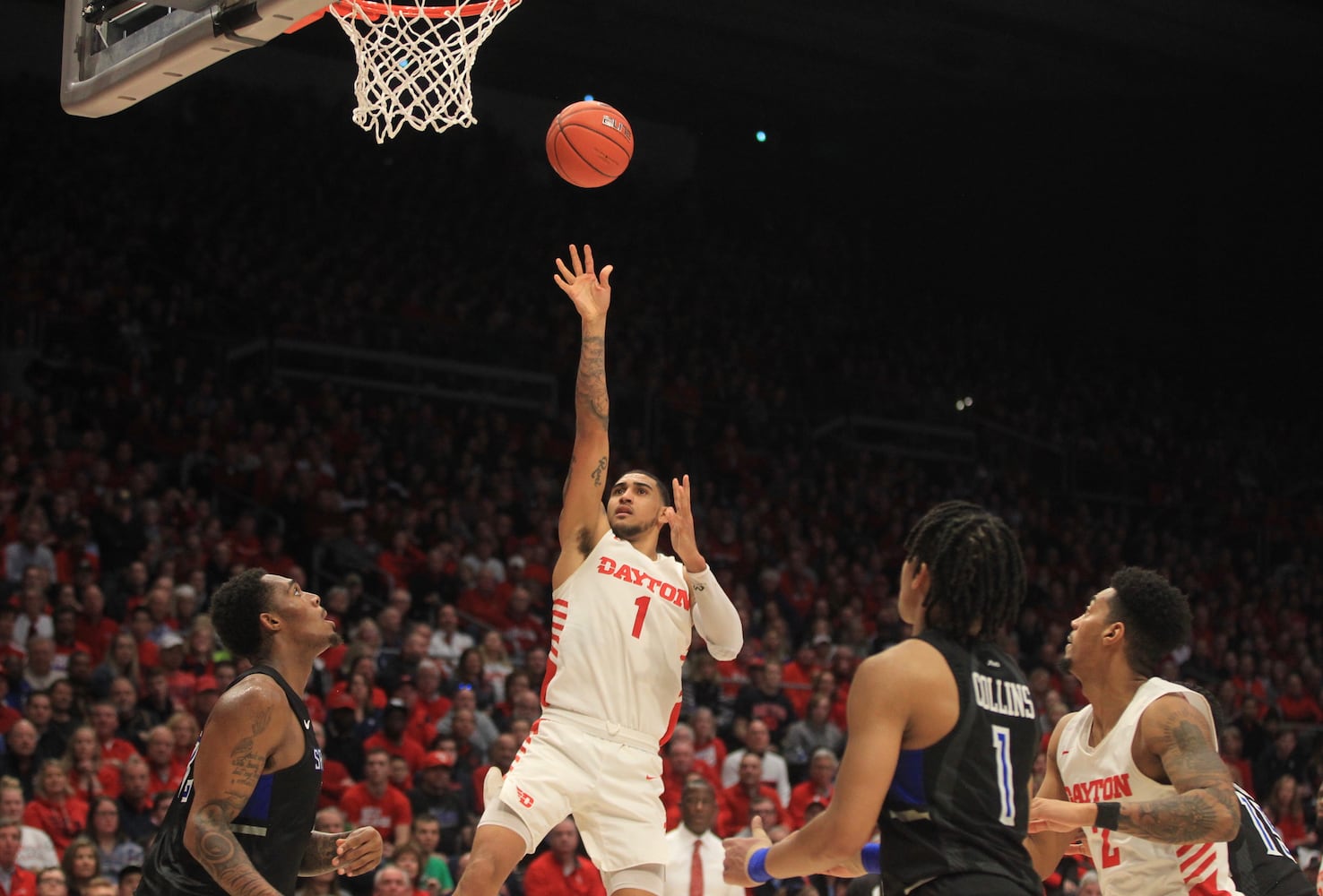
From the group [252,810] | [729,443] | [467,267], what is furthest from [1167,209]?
[252,810]

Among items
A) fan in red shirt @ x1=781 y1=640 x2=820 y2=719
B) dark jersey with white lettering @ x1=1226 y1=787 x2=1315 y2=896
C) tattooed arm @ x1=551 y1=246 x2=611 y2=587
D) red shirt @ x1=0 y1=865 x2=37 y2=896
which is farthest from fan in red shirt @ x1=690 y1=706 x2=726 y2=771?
dark jersey with white lettering @ x1=1226 y1=787 x2=1315 y2=896

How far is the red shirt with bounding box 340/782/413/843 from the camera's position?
8.93 m

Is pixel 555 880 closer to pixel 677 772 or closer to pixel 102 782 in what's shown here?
pixel 677 772

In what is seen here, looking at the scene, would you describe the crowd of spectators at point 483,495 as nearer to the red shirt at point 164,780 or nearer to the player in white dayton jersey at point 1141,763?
the red shirt at point 164,780

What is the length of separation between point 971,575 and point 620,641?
226cm

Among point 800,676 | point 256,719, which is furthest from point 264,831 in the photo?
point 800,676

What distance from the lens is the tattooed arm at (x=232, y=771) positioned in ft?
12.9

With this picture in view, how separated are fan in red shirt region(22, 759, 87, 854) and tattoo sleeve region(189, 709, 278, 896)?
472 centimetres

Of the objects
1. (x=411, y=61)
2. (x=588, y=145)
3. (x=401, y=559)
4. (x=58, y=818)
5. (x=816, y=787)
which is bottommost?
(x=58, y=818)

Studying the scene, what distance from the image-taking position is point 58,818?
8.21 metres

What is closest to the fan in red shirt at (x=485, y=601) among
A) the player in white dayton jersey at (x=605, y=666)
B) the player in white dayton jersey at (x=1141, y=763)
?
the player in white dayton jersey at (x=605, y=666)

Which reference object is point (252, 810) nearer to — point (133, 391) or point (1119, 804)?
point (1119, 804)

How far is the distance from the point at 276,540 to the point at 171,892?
27.0 feet

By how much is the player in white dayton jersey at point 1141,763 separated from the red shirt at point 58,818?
5.85m
